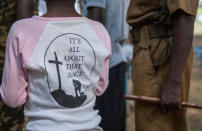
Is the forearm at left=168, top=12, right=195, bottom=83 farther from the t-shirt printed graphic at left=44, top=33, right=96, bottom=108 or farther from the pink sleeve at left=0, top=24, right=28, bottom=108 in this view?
the pink sleeve at left=0, top=24, right=28, bottom=108

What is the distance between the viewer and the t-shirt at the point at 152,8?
55.9 inches

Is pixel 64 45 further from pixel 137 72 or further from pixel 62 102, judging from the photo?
pixel 137 72

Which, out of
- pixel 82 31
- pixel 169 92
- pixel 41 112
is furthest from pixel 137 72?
pixel 41 112

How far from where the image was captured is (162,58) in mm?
1574

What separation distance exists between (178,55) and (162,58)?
15 cm

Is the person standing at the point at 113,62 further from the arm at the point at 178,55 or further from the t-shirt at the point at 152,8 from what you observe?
the arm at the point at 178,55

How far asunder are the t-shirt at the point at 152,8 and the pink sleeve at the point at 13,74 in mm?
758

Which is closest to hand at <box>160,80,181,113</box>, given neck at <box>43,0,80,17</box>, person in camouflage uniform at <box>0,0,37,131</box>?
neck at <box>43,0,80,17</box>

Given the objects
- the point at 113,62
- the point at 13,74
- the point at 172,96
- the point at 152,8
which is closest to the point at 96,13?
the point at 113,62

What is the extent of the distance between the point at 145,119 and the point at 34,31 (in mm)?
824

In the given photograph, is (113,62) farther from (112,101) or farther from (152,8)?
(152,8)

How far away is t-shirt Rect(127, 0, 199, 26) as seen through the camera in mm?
1419

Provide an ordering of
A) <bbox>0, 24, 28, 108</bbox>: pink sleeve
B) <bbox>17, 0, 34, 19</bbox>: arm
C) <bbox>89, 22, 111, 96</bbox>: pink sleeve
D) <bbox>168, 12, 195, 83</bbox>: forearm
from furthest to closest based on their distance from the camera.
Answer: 1. <bbox>17, 0, 34, 19</bbox>: arm
2. <bbox>168, 12, 195, 83</bbox>: forearm
3. <bbox>89, 22, 111, 96</bbox>: pink sleeve
4. <bbox>0, 24, 28, 108</bbox>: pink sleeve

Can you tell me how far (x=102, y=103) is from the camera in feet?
7.66
